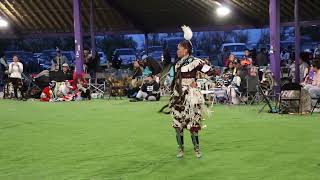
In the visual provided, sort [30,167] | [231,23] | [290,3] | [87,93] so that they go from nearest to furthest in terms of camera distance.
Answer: [30,167] → [87,93] → [290,3] → [231,23]

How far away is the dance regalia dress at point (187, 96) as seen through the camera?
634cm

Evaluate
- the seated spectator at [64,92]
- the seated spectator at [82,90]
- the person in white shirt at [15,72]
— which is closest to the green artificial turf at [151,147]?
the seated spectator at [64,92]

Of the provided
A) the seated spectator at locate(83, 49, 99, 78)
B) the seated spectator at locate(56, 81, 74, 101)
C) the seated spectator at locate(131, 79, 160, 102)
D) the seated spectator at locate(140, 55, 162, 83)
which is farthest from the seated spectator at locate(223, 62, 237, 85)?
the seated spectator at locate(83, 49, 99, 78)

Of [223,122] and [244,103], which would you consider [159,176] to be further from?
[244,103]

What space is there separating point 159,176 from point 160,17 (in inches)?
656

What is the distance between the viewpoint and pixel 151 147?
7262mm

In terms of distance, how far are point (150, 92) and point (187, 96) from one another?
9245 mm

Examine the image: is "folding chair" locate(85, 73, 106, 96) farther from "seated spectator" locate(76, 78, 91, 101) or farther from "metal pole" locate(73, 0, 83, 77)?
"metal pole" locate(73, 0, 83, 77)

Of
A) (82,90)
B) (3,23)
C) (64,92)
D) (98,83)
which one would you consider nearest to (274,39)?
(82,90)

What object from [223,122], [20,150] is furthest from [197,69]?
[223,122]

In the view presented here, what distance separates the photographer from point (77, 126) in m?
9.85

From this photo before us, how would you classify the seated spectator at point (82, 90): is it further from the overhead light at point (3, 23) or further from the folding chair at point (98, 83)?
the overhead light at point (3, 23)

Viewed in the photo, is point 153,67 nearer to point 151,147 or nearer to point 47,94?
point 47,94

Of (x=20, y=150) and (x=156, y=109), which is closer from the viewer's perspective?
(x=20, y=150)
